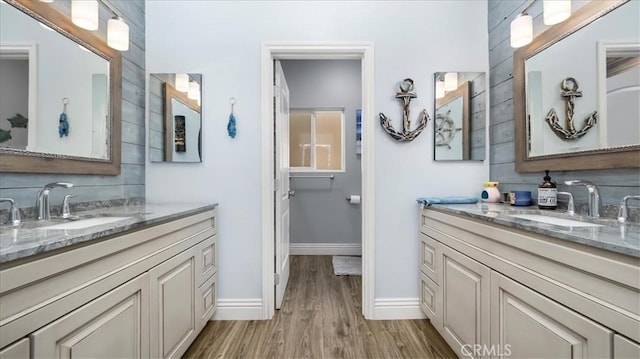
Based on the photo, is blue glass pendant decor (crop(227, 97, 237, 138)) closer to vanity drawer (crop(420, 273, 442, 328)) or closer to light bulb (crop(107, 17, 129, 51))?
light bulb (crop(107, 17, 129, 51))

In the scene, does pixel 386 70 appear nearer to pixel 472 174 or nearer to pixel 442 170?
pixel 442 170

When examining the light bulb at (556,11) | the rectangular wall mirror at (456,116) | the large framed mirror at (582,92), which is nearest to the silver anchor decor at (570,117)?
the large framed mirror at (582,92)

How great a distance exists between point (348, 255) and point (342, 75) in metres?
2.47

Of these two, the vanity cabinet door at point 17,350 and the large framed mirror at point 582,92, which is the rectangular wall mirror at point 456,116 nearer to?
the large framed mirror at point 582,92

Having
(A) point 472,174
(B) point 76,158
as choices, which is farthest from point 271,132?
(A) point 472,174

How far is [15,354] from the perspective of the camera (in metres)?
0.73

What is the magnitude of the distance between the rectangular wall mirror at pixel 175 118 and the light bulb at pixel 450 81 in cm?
187

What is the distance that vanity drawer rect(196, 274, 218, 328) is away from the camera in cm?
185

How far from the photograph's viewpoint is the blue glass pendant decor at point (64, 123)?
4.95 feet

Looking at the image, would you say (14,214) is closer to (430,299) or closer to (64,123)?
(64,123)

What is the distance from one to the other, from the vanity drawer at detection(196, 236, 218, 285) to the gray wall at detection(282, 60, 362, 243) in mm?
2018

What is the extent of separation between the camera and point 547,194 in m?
1.61

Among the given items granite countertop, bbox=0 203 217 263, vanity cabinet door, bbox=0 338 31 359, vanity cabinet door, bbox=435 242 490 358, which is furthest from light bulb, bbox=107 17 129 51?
vanity cabinet door, bbox=435 242 490 358

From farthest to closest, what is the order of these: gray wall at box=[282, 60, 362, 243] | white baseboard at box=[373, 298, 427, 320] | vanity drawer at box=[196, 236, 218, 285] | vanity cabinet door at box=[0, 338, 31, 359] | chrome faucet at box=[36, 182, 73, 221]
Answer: gray wall at box=[282, 60, 362, 243], white baseboard at box=[373, 298, 427, 320], vanity drawer at box=[196, 236, 218, 285], chrome faucet at box=[36, 182, 73, 221], vanity cabinet door at box=[0, 338, 31, 359]
